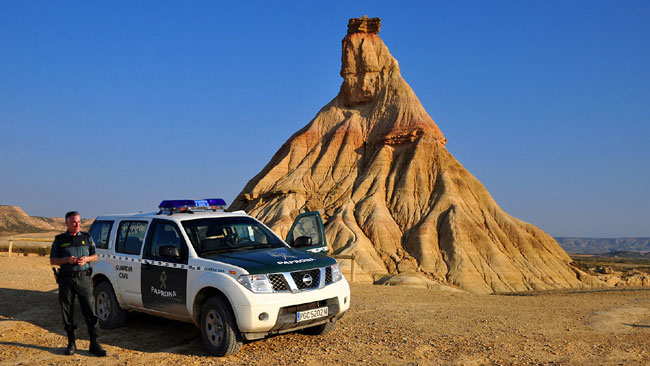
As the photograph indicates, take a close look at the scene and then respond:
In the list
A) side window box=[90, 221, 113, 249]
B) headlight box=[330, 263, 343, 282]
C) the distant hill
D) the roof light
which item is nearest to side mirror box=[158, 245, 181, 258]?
the roof light

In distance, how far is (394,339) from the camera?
789 centimetres

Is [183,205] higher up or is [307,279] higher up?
[183,205]

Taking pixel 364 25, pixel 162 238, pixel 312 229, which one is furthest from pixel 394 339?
pixel 364 25

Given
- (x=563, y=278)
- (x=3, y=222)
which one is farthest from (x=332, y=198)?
(x=3, y=222)

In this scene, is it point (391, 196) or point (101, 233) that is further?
point (391, 196)

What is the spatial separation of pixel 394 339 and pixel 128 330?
4.25m

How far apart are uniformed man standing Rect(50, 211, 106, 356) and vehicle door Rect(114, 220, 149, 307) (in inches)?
45.0

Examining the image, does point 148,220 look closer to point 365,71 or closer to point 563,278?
point 563,278

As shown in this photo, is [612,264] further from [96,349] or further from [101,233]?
[96,349]

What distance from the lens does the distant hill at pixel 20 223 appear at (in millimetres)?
105062

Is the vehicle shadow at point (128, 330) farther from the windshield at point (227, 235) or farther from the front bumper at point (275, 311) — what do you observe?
the windshield at point (227, 235)

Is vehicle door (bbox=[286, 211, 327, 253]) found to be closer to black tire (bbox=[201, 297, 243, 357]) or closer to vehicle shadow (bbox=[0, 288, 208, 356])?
vehicle shadow (bbox=[0, 288, 208, 356])

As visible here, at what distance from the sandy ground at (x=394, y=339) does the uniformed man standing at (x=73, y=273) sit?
42cm

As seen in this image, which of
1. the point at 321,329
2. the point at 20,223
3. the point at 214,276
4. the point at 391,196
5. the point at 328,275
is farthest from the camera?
the point at 20,223
